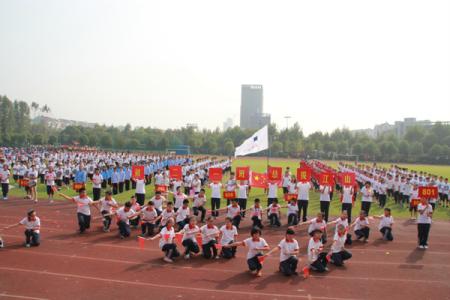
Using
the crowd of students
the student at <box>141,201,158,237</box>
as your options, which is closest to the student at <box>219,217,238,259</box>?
the crowd of students

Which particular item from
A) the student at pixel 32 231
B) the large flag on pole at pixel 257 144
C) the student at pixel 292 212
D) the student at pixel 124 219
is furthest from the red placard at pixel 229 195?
the student at pixel 32 231

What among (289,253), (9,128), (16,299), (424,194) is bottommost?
(16,299)

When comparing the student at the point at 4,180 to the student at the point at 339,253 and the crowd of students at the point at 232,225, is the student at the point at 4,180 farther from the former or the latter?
the student at the point at 339,253

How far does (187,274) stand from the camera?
33.2 feet

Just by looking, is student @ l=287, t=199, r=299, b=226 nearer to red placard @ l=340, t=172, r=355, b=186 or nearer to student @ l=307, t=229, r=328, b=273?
red placard @ l=340, t=172, r=355, b=186

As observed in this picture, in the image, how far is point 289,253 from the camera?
10.1 meters

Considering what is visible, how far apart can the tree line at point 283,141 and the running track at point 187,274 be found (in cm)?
5772

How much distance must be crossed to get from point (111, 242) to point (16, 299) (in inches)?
188

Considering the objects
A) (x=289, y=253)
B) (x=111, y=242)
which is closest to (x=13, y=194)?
(x=111, y=242)

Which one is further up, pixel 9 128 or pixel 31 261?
pixel 9 128

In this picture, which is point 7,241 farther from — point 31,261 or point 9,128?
point 9,128

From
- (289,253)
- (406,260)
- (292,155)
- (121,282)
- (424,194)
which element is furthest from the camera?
(292,155)

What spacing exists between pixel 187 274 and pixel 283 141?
76.4 metres

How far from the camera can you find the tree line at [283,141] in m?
74.9
